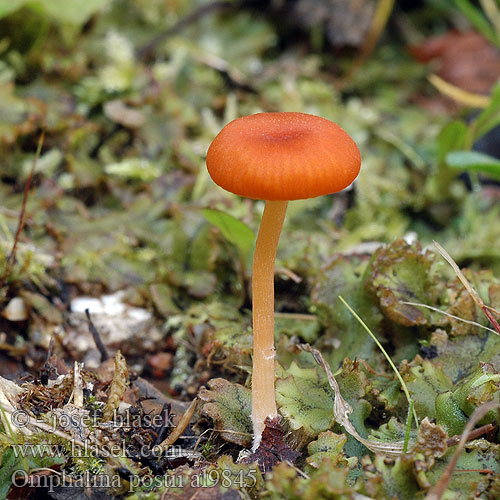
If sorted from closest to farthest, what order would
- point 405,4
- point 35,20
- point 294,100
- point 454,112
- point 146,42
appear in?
point 35,20
point 294,100
point 146,42
point 454,112
point 405,4

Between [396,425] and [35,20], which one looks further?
[35,20]

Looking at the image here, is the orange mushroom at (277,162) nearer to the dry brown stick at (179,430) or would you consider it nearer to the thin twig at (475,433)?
the dry brown stick at (179,430)

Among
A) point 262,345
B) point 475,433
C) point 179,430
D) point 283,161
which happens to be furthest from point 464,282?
point 179,430

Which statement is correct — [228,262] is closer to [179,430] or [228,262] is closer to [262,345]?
[262,345]

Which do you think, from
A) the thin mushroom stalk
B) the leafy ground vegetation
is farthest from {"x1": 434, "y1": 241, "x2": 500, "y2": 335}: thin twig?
the thin mushroom stalk

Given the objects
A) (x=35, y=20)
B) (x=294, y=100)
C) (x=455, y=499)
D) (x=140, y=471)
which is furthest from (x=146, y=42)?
(x=455, y=499)

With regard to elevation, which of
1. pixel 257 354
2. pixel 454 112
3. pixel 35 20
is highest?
pixel 35 20

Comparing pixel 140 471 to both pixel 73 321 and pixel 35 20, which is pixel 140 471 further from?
pixel 35 20
